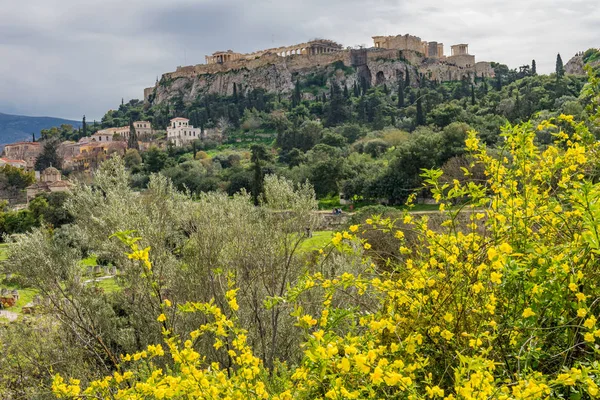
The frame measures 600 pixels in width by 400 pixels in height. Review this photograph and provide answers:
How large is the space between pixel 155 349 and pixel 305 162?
43.8 m

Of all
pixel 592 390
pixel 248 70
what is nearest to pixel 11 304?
pixel 592 390

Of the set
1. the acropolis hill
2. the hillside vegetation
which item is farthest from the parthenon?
the hillside vegetation

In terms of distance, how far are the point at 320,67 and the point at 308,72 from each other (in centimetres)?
264

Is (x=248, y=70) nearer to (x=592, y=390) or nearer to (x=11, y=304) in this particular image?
(x=11, y=304)

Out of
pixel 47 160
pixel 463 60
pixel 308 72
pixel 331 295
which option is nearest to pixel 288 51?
pixel 308 72

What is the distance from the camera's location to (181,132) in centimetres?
8419

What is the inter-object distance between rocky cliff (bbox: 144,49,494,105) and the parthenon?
5101 mm

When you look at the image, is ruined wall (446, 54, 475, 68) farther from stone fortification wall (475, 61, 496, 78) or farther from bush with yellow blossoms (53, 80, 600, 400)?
bush with yellow blossoms (53, 80, 600, 400)

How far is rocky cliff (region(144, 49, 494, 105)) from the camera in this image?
96.8 metres

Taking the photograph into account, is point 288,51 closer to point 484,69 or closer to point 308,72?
point 308,72

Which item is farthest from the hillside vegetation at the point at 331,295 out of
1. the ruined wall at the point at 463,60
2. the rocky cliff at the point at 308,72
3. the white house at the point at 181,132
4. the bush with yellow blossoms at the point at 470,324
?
the ruined wall at the point at 463,60

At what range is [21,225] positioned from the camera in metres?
37.3

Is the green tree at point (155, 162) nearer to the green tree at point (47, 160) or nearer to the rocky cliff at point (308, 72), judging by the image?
the green tree at point (47, 160)

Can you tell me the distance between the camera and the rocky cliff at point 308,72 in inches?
3812
